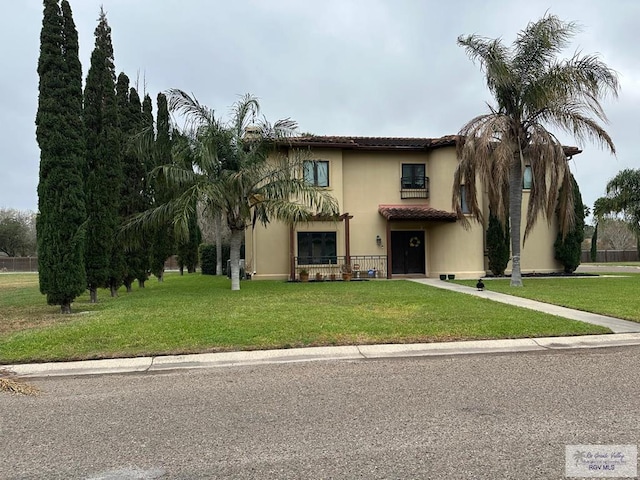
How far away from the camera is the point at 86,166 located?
13953mm

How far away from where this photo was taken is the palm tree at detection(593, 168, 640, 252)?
33.3 m

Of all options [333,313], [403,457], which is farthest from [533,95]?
[403,457]

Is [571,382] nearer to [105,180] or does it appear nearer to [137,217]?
Result: [105,180]

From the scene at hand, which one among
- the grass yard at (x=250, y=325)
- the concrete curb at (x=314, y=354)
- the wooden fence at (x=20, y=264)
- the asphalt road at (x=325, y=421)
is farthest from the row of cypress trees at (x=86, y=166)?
the wooden fence at (x=20, y=264)

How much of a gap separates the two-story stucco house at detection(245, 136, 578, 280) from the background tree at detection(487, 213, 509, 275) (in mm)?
419

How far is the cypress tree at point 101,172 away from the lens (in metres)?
13.9

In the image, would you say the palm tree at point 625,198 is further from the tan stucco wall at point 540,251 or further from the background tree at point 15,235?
the background tree at point 15,235

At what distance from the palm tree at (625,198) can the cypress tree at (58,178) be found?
3479 cm

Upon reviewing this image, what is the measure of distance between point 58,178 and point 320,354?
809 cm

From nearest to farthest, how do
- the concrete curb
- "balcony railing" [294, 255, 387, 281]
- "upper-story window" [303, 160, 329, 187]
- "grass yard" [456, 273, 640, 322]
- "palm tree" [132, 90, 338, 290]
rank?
the concrete curb
"grass yard" [456, 273, 640, 322]
"palm tree" [132, 90, 338, 290]
"upper-story window" [303, 160, 329, 187]
"balcony railing" [294, 255, 387, 281]

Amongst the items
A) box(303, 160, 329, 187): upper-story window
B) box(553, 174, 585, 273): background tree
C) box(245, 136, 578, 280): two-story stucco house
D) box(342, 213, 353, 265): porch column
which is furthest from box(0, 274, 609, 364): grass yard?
box(553, 174, 585, 273): background tree

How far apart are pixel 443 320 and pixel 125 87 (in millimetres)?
15329

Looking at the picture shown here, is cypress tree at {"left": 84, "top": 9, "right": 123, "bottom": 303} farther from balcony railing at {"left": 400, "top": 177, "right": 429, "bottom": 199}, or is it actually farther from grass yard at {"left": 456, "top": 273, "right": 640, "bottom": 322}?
balcony railing at {"left": 400, "top": 177, "right": 429, "bottom": 199}

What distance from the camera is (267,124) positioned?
59.5ft
